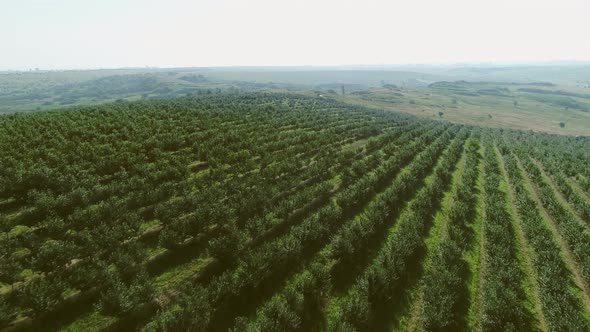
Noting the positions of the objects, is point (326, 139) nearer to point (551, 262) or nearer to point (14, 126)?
point (551, 262)

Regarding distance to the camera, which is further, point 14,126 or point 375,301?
point 14,126

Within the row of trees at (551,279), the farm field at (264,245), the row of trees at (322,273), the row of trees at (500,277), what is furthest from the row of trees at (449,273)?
the row of trees at (322,273)

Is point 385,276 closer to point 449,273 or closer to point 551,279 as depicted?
point 449,273

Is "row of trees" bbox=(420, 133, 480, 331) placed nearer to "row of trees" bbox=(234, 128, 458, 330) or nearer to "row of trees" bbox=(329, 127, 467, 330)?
"row of trees" bbox=(329, 127, 467, 330)

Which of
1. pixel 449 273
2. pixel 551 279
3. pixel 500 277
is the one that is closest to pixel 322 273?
pixel 449 273

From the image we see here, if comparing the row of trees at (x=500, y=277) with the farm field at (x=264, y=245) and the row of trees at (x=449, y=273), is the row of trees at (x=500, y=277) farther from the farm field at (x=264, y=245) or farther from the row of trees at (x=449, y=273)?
the row of trees at (x=449, y=273)

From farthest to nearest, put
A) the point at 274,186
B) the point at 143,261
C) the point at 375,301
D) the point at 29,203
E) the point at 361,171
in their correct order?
the point at 361,171 → the point at 274,186 → the point at 29,203 → the point at 143,261 → the point at 375,301

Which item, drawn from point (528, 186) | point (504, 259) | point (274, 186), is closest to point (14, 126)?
point (274, 186)

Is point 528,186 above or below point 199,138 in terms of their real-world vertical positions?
below
